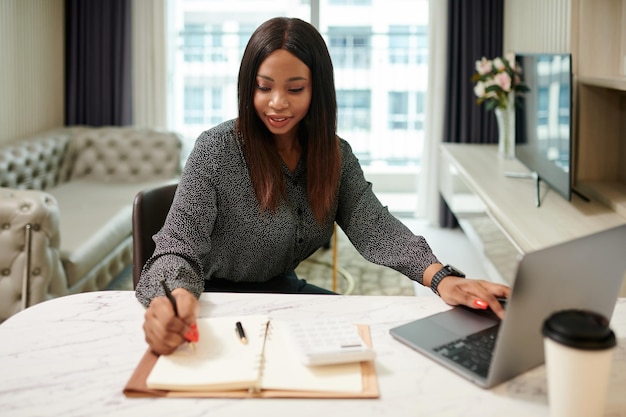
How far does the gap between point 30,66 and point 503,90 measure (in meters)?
2.98

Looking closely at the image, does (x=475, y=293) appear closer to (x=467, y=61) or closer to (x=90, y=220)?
(x=90, y=220)

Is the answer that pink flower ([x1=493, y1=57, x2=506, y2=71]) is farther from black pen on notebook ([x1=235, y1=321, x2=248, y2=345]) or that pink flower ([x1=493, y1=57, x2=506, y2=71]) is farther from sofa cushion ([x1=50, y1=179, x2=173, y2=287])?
black pen on notebook ([x1=235, y1=321, x2=248, y2=345])

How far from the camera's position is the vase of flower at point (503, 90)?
428 cm

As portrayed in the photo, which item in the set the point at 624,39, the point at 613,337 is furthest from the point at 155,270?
the point at 624,39

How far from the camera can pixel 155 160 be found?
5.05 metres

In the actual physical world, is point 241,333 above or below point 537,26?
below

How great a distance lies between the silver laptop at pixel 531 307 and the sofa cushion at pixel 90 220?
2.37 meters

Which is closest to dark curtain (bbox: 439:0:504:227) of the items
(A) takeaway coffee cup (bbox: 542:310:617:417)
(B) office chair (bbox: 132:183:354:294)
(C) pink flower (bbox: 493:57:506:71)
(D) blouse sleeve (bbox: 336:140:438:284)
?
(C) pink flower (bbox: 493:57:506:71)

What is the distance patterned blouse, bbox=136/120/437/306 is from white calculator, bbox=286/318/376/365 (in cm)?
43

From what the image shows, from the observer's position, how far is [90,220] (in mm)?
3854

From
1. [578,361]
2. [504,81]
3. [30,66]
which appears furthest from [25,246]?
[504,81]

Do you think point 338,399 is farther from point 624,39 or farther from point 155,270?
point 624,39

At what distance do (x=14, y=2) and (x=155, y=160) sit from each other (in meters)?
1.29

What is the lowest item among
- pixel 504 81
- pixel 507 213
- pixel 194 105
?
pixel 507 213
